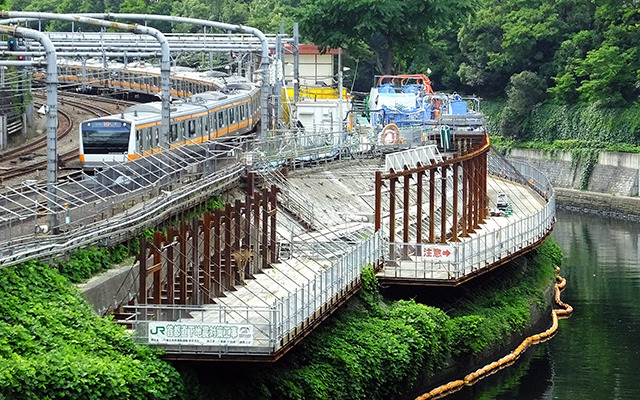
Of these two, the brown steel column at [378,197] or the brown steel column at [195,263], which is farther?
the brown steel column at [378,197]

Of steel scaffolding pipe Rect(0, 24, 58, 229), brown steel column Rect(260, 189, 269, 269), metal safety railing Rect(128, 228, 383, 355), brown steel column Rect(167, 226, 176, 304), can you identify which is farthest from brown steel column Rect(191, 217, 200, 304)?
brown steel column Rect(260, 189, 269, 269)

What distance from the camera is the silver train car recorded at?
5334cm

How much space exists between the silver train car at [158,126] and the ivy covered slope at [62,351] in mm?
16137

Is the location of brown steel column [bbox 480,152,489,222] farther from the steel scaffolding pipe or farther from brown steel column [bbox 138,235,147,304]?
brown steel column [bbox 138,235,147,304]

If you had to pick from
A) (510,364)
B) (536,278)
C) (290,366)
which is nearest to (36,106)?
(536,278)

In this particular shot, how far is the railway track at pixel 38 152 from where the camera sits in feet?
174

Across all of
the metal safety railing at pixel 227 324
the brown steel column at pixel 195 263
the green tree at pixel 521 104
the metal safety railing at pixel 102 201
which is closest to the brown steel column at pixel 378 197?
the metal safety railing at pixel 102 201

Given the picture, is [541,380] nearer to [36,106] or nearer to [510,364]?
[510,364]

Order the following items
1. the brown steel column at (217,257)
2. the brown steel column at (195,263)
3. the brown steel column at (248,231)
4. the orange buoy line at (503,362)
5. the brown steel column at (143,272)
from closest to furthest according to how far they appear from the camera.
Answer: the brown steel column at (143,272) → the brown steel column at (195,263) → the brown steel column at (217,257) → the brown steel column at (248,231) → the orange buoy line at (503,362)

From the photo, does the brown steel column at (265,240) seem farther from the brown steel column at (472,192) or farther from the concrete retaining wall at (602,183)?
the concrete retaining wall at (602,183)

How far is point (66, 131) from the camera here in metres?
71.2

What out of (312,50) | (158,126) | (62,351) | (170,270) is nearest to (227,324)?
(170,270)

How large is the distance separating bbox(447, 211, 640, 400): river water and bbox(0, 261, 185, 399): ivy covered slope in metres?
14.6

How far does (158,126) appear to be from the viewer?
56.3 m
